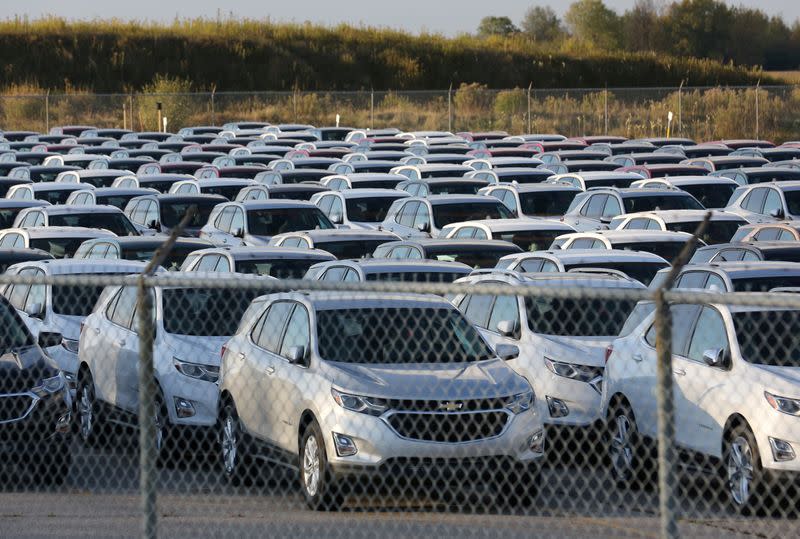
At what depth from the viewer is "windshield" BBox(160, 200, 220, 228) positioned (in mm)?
24219

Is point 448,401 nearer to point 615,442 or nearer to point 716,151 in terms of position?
point 615,442

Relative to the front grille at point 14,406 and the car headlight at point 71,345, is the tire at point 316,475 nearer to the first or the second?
the front grille at point 14,406

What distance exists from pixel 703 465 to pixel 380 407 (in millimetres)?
2379

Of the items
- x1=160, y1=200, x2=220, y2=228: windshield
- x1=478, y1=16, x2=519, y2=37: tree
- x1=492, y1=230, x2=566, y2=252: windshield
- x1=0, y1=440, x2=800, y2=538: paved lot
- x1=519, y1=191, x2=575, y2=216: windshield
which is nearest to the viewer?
x1=0, y1=440, x2=800, y2=538: paved lot

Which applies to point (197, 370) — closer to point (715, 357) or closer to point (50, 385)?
point (50, 385)

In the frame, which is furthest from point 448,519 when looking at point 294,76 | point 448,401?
point 294,76

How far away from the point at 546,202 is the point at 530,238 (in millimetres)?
5104

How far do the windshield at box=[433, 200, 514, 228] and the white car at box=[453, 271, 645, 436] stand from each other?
344 inches

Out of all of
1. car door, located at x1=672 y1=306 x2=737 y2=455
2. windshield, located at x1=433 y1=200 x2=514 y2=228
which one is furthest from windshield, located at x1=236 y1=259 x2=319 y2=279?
windshield, located at x1=433 y1=200 x2=514 y2=228

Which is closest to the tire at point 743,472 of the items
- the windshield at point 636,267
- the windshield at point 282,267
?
the windshield at point 636,267

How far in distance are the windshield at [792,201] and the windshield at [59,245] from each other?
35.5ft

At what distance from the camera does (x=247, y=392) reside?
10.4 meters

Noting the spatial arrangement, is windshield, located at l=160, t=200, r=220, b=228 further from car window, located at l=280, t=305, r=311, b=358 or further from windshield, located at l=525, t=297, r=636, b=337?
car window, located at l=280, t=305, r=311, b=358

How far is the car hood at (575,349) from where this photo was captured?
12352 mm
